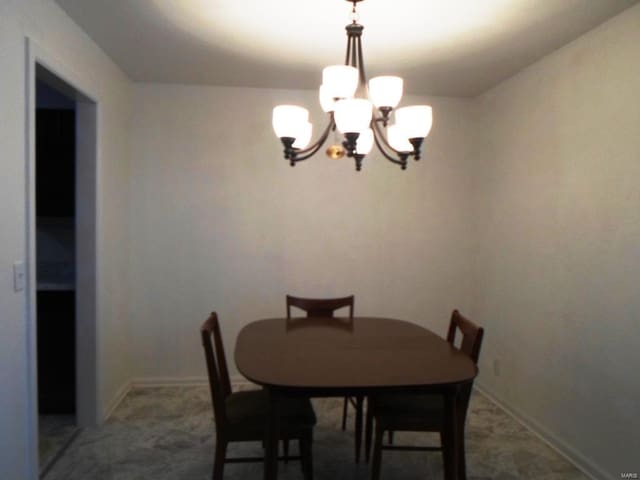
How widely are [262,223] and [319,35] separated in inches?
61.4

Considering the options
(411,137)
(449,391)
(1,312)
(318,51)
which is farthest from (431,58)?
(1,312)

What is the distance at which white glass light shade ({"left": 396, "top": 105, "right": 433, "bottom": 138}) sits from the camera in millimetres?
1853

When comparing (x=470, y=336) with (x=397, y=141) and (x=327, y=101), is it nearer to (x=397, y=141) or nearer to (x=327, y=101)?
(x=397, y=141)

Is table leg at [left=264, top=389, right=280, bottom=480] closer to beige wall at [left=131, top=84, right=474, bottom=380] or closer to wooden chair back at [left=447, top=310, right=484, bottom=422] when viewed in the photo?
wooden chair back at [left=447, top=310, right=484, bottom=422]

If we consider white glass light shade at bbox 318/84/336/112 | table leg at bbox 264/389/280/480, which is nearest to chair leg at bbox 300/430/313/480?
table leg at bbox 264/389/280/480

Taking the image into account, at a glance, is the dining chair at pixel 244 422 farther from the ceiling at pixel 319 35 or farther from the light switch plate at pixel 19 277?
the ceiling at pixel 319 35

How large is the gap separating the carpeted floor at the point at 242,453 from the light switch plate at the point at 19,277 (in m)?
1.12

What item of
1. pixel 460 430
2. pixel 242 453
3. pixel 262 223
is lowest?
pixel 242 453

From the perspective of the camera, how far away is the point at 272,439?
180 centimetres

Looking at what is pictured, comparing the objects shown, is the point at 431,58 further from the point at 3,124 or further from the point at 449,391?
the point at 3,124

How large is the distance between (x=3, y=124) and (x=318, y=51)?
177 centimetres

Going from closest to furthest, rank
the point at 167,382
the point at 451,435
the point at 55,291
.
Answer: the point at 451,435
the point at 55,291
the point at 167,382

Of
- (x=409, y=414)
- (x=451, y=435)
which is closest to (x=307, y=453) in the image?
(x=409, y=414)

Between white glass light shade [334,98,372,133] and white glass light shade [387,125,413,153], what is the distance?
1.16ft
